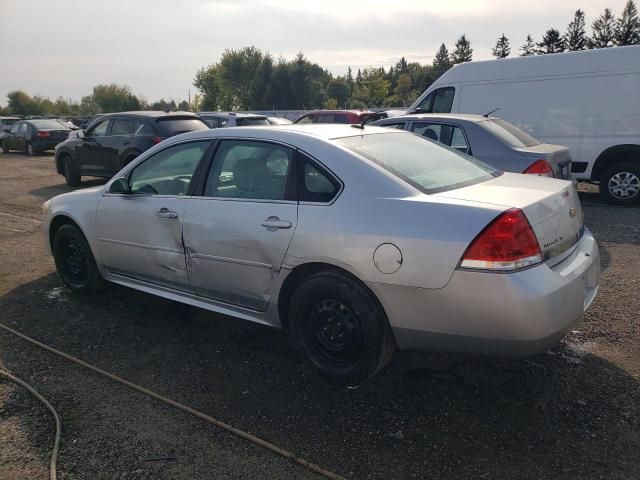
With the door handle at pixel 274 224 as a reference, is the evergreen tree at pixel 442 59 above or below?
above

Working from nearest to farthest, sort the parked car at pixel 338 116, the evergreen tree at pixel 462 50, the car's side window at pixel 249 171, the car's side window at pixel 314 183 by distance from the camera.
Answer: the car's side window at pixel 314 183 → the car's side window at pixel 249 171 → the parked car at pixel 338 116 → the evergreen tree at pixel 462 50

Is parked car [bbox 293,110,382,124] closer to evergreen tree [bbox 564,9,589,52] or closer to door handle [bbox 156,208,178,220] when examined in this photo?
door handle [bbox 156,208,178,220]

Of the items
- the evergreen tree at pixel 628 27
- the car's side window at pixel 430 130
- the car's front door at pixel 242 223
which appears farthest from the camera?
the evergreen tree at pixel 628 27

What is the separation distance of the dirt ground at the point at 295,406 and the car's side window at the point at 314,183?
1159 mm

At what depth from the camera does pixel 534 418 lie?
284cm

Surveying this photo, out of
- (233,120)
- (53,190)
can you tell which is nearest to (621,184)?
(233,120)

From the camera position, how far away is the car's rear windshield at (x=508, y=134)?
679 cm

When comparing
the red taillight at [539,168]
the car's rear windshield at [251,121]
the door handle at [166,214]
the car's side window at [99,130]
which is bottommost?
the door handle at [166,214]

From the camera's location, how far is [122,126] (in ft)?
36.5

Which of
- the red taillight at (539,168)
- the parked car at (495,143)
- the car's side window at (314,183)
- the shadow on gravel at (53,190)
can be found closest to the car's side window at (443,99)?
the parked car at (495,143)

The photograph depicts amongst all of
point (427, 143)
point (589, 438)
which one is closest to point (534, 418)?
point (589, 438)

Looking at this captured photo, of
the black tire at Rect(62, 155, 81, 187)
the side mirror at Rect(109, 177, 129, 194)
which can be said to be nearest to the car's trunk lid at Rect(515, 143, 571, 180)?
the side mirror at Rect(109, 177, 129, 194)

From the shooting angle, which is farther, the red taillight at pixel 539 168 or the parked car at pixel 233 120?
the parked car at pixel 233 120

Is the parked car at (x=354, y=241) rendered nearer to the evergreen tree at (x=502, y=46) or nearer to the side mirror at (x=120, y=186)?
the side mirror at (x=120, y=186)
